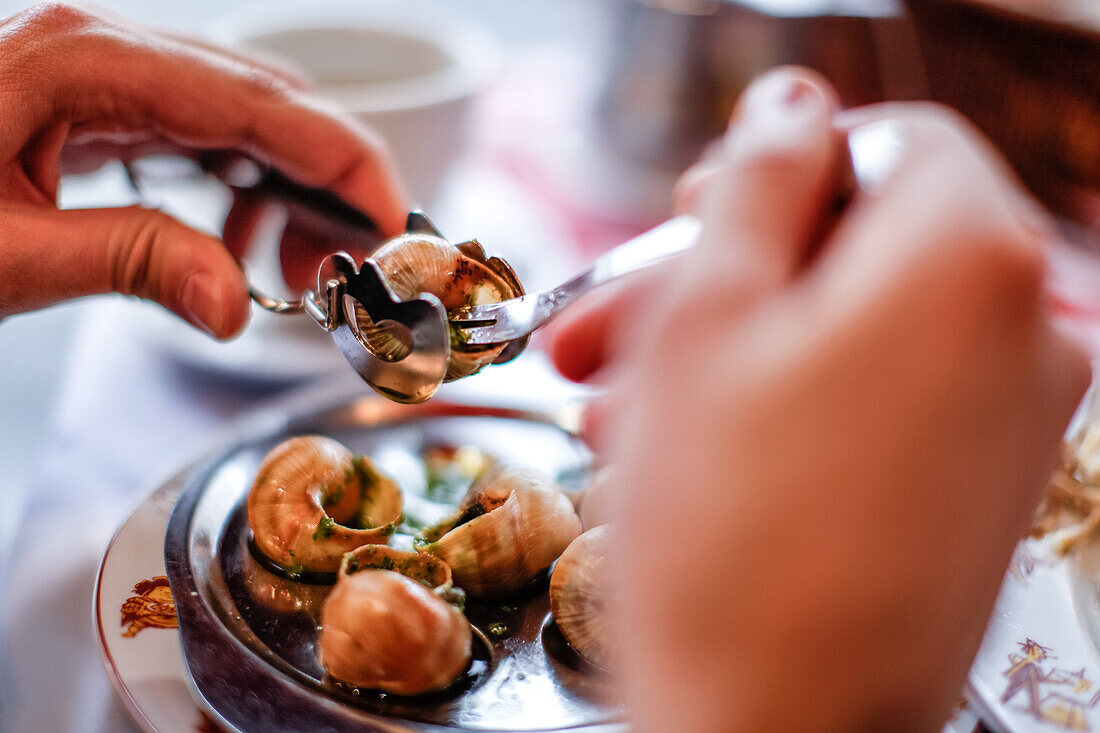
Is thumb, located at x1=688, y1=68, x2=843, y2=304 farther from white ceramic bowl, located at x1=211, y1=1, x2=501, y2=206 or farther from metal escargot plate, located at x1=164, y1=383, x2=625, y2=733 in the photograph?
white ceramic bowl, located at x1=211, y1=1, x2=501, y2=206

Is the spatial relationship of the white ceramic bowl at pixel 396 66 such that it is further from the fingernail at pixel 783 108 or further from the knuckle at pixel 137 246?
the fingernail at pixel 783 108

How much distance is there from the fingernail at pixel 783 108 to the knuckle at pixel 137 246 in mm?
252

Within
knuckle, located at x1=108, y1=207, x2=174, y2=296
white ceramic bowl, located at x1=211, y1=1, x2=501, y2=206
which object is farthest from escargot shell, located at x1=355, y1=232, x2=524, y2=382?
white ceramic bowl, located at x1=211, y1=1, x2=501, y2=206

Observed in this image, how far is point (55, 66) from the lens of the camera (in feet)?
1.37

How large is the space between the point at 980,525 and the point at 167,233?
34 centimetres

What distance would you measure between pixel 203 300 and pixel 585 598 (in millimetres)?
217

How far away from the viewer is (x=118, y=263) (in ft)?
1.33

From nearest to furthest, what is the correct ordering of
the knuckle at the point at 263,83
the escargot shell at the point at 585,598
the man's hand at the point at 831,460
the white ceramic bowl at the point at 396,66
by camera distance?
the man's hand at the point at 831,460 < the escargot shell at the point at 585,598 < the knuckle at the point at 263,83 < the white ceramic bowl at the point at 396,66

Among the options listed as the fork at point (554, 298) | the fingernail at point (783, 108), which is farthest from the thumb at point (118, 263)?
the fingernail at point (783, 108)

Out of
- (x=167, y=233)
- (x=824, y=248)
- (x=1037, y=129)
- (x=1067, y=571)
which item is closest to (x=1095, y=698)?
(x=1067, y=571)

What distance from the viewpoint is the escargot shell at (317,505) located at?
1.21ft

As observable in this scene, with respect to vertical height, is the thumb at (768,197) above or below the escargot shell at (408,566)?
above

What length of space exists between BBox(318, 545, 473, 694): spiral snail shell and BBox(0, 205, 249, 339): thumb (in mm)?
156

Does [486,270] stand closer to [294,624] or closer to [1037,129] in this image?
[294,624]
